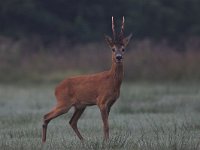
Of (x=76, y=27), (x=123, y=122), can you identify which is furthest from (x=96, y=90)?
(x=76, y=27)

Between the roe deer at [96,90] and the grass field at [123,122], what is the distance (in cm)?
40

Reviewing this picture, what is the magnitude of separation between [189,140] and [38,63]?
20098 mm

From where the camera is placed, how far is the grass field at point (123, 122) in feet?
38.8

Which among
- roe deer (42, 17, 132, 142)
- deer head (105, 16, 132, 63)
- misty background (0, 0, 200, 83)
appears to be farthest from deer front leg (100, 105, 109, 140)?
misty background (0, 0, 200, 83)

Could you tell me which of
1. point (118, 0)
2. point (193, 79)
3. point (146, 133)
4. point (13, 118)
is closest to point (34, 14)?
point (118, 0)

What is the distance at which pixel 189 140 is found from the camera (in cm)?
1233

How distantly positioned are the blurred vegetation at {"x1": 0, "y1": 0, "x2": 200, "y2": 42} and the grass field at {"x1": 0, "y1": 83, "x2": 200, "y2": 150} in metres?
15.0

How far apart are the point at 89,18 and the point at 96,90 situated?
2835 centimetres

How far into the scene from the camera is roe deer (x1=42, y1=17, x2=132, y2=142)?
1286cm

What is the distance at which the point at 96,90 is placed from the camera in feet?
43.5

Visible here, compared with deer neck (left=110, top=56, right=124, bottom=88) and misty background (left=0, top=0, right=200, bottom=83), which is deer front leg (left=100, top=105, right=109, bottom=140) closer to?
deer neck (left=110, top=56, right=124, bottom=88)

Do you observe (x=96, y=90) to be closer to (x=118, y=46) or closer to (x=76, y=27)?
(x=118, y=46)

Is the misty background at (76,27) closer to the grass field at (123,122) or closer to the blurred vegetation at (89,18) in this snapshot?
the blurred vegetation at (89,18)

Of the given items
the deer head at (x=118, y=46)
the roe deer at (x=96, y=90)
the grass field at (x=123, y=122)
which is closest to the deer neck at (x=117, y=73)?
the roe deer at (x=96, y=90)
